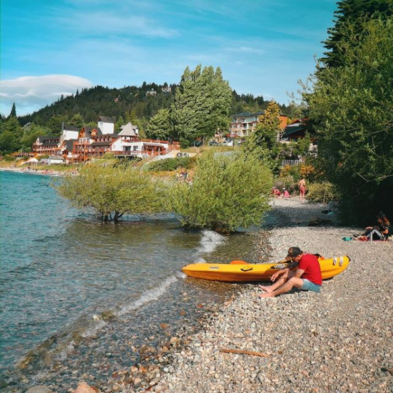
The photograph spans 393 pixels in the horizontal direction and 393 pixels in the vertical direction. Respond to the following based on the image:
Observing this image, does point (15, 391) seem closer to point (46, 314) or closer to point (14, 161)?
Result: point (46, 314)

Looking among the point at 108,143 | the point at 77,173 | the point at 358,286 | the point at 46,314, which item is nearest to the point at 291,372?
the point at 358,286

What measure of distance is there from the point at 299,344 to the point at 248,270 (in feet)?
15.7

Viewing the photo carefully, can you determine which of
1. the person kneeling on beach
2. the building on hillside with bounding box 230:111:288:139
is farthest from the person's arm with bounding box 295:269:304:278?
the building on hillside with bounding box 230:111:288:139

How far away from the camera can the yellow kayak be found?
37.3 feet

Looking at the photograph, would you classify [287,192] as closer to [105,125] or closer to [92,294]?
[92,294]

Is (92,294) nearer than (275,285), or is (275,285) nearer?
(275,285)

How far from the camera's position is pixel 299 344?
7258 mm

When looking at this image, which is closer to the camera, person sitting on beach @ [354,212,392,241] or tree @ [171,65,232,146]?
person sitting on beach @ [354,212,392,241]

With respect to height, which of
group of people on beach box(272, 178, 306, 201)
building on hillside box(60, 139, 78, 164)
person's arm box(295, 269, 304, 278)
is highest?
building on hillside box(60, 139, 78, 164)

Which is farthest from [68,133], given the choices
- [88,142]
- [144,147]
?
[144,147]

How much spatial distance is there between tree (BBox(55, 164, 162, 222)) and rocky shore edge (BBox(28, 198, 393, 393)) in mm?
13231

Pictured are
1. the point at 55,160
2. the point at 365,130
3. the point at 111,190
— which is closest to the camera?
the point at 365,130

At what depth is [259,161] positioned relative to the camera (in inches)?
901

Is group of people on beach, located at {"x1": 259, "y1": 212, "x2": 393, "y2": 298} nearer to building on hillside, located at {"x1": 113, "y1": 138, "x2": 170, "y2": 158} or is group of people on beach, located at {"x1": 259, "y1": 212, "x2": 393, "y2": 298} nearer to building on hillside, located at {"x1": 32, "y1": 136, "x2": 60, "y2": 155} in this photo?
building on hillside, located at {"x1": 113, "y1": 138, "x2": 170, "y2": 158}
